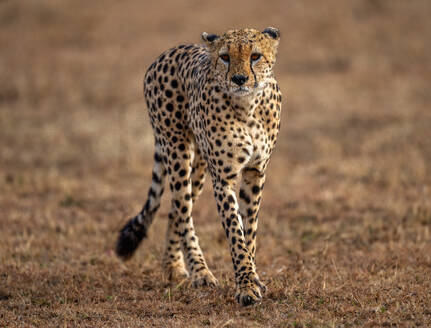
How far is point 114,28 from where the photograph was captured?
15781mm

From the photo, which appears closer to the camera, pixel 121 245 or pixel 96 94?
pixel 121 245

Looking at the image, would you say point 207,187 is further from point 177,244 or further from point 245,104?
point 245,104

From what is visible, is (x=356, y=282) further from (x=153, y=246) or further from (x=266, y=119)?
(x=153, y=246)

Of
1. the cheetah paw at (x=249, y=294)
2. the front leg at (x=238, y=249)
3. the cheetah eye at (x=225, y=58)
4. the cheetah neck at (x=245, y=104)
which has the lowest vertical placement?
the cheetah paw at (x=249, y=294)

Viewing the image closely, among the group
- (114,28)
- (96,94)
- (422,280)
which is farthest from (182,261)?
(114,28)

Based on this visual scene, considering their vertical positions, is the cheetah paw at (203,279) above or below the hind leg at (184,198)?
below

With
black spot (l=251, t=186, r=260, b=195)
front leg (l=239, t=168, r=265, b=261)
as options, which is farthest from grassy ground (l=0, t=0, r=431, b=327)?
black spot (l=251, t=186, r=260, b=195)

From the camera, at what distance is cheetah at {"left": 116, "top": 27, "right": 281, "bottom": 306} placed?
4.32 metres

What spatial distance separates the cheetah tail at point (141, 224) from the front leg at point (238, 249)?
1002 mm

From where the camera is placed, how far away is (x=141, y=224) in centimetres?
543

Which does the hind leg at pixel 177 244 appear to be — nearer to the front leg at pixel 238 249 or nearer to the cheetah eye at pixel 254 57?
the front leg at pixel 238 249

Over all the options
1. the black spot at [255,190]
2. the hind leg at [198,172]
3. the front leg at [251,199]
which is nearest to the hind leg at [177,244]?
the hind leg at [198,172]

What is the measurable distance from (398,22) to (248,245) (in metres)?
12.6

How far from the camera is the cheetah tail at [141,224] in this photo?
5355 millimetres
